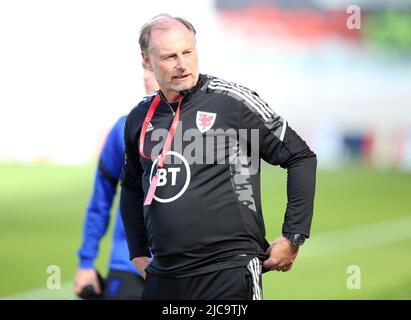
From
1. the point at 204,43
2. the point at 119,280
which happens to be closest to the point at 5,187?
the point at 204,43

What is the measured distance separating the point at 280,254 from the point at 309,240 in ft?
29.6

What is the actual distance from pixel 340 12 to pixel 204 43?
3000 mm

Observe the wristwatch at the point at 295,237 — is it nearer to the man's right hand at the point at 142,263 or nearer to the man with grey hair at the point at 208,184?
the man with grey hair at the point at 208,184

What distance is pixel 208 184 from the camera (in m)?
4.98

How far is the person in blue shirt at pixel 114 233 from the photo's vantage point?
21.1 ft

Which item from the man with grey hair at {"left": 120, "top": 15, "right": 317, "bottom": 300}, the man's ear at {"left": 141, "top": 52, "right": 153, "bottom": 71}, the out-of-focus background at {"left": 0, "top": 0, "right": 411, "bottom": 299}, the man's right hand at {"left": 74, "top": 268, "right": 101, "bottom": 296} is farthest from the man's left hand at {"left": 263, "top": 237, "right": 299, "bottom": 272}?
the out-of-focus background at {"left": 0, "top": 0, "right": 411, "bottom": 299}

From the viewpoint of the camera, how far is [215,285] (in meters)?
4.93

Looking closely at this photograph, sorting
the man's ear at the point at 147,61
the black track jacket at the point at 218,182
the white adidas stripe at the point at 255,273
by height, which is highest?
the man's ear at the point at 147,61

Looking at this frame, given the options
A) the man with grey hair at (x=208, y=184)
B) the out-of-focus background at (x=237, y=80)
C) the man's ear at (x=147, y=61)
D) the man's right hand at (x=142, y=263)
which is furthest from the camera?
the out-of-focus background at (x=237, y=80)

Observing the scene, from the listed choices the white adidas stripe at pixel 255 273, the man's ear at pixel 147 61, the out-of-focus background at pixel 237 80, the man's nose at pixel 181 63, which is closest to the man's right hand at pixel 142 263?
the white adidas stripe at pixel 255 273

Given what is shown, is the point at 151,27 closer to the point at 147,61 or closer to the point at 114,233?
the point at 147,61

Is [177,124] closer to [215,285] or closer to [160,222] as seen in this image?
[160,222]

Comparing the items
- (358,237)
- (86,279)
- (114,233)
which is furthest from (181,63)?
(358,237)

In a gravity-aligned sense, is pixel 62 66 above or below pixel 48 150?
above
